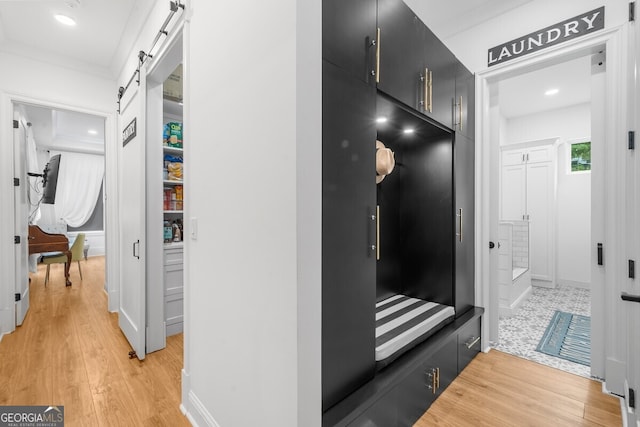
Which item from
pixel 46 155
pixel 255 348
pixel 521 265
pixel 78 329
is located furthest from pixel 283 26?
pixel 46 155

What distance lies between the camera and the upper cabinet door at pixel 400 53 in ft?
4.96

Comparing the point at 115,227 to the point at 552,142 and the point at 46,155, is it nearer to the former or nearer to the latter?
the point at 46,155

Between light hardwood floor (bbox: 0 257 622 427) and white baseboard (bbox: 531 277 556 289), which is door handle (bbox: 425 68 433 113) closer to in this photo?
light hardwood floor (bbox: 0 257 622 427)

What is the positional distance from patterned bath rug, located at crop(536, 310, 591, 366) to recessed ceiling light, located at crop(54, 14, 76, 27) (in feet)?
17.0

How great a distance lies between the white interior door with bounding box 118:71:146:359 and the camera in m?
2.37

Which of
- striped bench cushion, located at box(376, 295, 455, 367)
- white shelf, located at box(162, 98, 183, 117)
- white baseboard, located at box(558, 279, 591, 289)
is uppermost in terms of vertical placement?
white shelf, located at box(162, 98, 183, 117)

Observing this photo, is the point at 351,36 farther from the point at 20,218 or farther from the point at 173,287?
the point at 20,218

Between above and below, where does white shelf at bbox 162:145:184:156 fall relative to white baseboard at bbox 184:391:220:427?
above

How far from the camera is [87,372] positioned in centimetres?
221

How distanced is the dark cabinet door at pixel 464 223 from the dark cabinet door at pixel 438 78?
0.28m

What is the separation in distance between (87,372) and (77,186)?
23.7ft

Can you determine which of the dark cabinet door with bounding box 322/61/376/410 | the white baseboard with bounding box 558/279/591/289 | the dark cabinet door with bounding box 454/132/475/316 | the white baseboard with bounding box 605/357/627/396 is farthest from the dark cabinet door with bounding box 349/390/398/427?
the white baseboard with bounding box 558/279/591/289

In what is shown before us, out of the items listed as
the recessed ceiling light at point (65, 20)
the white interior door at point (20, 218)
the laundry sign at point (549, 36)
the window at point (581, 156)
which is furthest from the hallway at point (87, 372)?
the window at point (581, 156)

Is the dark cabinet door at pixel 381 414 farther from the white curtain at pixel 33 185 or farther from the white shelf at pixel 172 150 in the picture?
the white curtain at pixel 33 185
